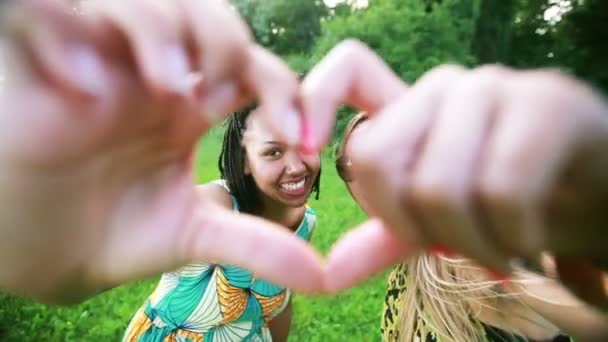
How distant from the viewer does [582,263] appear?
385 mm

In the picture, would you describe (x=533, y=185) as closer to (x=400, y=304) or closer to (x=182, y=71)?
(x=182, y=71)

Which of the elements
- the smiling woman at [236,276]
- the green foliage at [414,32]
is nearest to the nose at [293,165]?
the smiling woman at [236,276]

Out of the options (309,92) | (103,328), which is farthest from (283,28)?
(309,92)

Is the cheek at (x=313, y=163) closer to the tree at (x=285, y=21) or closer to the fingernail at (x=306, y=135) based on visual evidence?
the fingernail at (x=306, y=135)

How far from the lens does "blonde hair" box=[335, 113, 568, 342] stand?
110 cm

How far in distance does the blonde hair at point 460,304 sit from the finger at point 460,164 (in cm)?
76

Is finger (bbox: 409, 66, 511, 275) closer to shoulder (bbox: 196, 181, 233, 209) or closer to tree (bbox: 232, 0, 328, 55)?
shoulder (bbox: 196, 181, 233, 209)

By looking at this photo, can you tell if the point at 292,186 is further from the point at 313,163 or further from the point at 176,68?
the point at 176,68

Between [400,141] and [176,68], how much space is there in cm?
14

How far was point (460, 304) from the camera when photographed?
1162 mm

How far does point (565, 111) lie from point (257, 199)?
1176 mm

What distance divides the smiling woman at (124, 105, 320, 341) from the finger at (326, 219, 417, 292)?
0.93 meters

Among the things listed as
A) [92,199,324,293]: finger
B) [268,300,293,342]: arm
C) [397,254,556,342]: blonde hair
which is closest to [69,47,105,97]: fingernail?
[92,199,324,293]: finger

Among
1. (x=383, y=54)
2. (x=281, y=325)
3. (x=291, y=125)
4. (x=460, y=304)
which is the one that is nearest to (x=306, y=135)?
(x=291, y=125)
